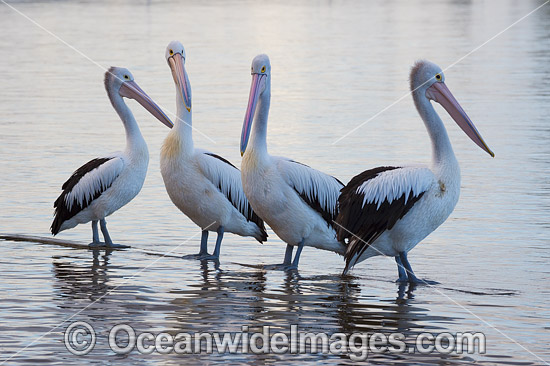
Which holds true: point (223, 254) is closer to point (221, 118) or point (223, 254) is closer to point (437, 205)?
point (437, 205)

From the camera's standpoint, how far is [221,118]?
13664 mm

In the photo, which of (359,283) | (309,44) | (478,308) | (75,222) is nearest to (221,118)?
(75,222)

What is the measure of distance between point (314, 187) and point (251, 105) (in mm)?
658

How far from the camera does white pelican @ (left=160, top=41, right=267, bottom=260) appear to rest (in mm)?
7188

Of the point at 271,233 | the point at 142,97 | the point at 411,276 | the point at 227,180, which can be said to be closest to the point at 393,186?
the point at 411,276

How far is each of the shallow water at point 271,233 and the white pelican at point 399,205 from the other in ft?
0.86

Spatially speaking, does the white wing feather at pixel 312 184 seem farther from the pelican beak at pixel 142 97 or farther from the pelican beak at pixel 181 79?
the pelican beak at pixel 142 97

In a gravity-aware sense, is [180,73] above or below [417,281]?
above

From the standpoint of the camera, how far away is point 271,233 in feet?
26.8

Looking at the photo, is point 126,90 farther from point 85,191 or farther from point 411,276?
point 411,276

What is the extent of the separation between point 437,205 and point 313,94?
33.2ft

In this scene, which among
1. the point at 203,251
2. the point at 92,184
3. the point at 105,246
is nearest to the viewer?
the point at 203,251

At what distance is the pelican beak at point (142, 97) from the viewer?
26.7 feet

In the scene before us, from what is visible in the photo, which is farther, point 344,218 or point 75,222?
point 75,222
